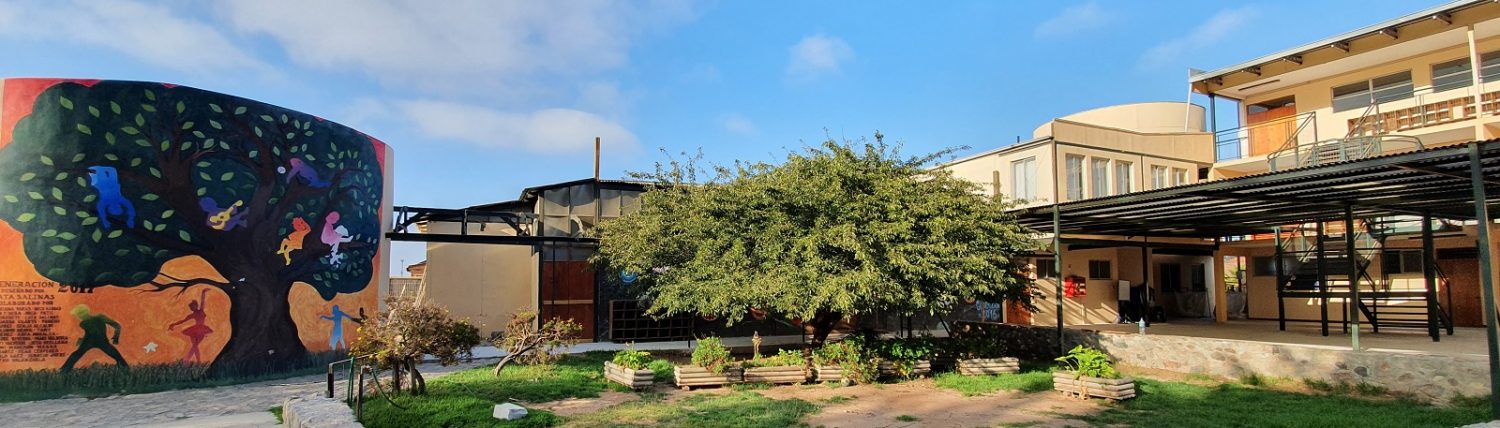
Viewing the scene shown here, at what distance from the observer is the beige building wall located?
22.0m

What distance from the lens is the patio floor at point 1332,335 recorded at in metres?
13.6

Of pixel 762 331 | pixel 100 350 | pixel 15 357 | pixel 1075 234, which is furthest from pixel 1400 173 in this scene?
pixel 15 357

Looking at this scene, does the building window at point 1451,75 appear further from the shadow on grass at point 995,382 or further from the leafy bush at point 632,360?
the leafy bush at point 632,360

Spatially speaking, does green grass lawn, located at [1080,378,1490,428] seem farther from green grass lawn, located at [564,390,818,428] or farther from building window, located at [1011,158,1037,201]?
building window, located at [1011,158,1037,201]

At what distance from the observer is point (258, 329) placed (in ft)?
47.5

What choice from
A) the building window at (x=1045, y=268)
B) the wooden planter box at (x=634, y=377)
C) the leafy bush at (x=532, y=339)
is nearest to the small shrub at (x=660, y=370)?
the wooden planter box at (x=634, y=377)

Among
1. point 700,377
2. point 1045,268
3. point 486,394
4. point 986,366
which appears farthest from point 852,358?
point 1045,268

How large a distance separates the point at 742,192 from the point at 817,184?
4.52ft

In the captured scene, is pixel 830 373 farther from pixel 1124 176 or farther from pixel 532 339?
pixel 1124 176

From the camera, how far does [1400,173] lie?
412 inches

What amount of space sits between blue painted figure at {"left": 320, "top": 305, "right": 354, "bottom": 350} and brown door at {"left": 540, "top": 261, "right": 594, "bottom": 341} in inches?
191

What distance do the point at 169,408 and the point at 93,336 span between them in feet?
8.08

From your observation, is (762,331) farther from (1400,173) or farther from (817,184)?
(1400,173)

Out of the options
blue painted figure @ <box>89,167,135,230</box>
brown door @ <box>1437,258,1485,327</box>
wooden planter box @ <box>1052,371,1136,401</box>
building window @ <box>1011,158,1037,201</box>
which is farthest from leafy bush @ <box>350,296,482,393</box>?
brown door @ <box>1437,258,1485,327</box>
